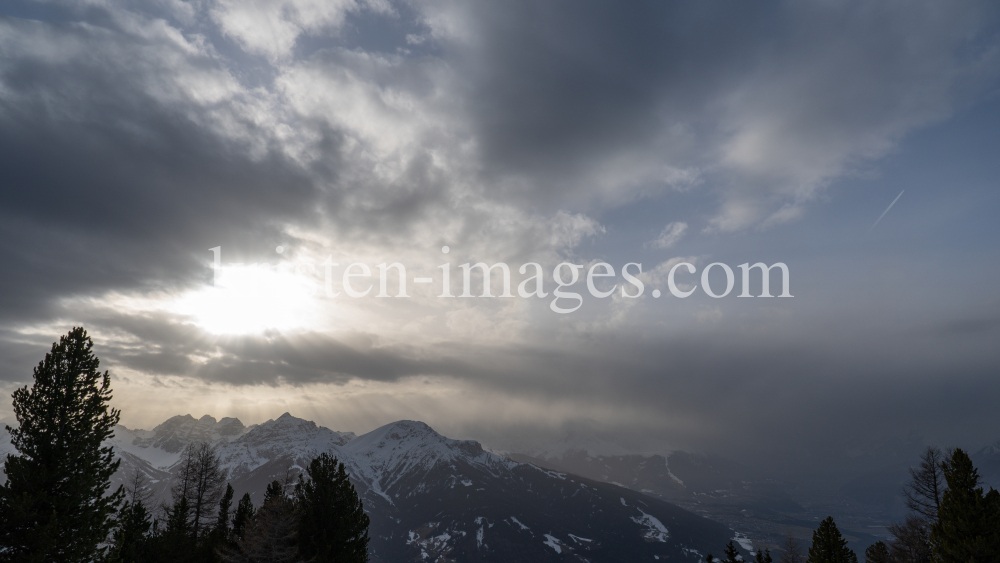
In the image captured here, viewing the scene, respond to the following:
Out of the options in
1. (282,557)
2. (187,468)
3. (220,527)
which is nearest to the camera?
(282,557)

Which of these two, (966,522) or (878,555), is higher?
(966,522)

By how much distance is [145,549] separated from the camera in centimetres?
3516

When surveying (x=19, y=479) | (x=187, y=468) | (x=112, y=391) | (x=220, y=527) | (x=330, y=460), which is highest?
(x=112, y=391)

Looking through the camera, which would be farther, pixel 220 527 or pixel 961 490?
pixel 220 527

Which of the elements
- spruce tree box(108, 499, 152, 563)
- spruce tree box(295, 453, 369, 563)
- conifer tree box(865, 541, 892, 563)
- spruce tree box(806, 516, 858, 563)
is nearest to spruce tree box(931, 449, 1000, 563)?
spruce tree box(806, 516, 858, 563)

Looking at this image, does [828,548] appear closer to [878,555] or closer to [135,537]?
[878,555]

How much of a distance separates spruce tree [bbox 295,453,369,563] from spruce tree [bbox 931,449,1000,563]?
3439cm

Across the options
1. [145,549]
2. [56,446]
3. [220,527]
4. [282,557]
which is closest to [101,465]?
→ [56,446]

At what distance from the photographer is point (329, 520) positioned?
31.5 m

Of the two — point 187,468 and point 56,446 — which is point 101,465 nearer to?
point 56,446

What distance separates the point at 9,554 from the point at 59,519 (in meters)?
1.93

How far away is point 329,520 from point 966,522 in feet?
124

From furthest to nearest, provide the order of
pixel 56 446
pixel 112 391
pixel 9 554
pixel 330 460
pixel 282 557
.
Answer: pixel 330 460 → pixel 282 557 → pixel 112 391 → pixel 56 446 → pixel 9 554

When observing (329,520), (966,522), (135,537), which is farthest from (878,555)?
(135,537)
